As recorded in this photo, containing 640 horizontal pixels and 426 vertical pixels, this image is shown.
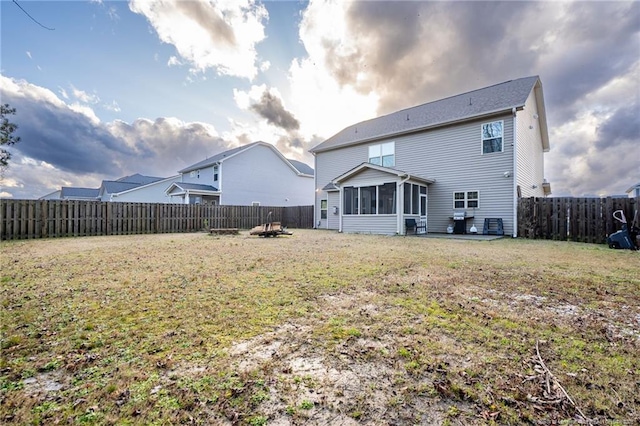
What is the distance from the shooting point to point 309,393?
1644 mm

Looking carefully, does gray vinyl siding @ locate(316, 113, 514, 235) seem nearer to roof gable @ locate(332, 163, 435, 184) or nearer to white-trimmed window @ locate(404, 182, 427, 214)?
white-trimmed window @ locate(404, 182, 427, 214)

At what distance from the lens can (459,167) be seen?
13430mm

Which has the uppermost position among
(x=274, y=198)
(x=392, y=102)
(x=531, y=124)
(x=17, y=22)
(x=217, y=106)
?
(x=392, y=102)

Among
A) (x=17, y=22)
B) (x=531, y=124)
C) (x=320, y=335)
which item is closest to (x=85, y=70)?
(x=17, y=22)

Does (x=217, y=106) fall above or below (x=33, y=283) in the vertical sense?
above

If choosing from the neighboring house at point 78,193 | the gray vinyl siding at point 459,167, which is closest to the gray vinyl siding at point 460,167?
the gray vinyl siding at point 459,167

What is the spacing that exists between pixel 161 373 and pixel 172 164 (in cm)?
3646

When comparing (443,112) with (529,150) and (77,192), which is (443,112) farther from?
(77,192)

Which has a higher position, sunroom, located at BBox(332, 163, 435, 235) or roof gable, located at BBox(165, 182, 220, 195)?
roof gable, located at BBox(165, 182, 220, 195)

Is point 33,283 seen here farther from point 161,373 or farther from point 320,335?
point 320,335

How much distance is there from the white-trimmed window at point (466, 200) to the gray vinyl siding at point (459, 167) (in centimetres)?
18

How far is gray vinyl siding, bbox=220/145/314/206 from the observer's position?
2339 cm

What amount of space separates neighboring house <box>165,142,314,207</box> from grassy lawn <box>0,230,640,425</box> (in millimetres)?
19342

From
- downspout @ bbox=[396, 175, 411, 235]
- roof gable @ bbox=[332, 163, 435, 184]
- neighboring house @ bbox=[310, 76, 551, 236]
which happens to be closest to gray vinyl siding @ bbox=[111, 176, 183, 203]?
roof gable @ bbox=[332, 163, 435, 184]
